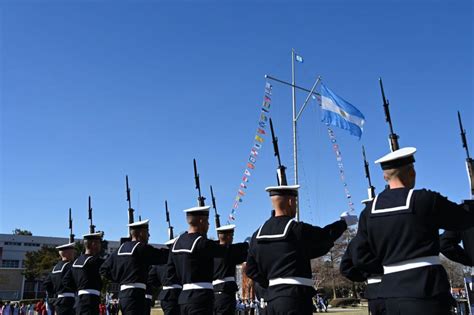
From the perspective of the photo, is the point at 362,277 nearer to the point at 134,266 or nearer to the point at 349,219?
the point at 349,219

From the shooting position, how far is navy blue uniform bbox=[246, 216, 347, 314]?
5141 mm

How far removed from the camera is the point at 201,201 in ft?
39.2

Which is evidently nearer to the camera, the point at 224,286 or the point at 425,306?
the point at 425,306

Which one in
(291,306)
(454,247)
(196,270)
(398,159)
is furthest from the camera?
(196,270)

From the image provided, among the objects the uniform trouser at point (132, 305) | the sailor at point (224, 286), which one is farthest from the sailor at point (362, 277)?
the uniform trouser at point (132, 305)

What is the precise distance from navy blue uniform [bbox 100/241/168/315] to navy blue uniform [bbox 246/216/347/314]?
3.17 metres

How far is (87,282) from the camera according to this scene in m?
9.22

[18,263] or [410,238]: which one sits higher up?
[18,263]

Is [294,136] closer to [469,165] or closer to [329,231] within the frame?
[469,165]

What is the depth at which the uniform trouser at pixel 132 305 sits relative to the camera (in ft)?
25.7

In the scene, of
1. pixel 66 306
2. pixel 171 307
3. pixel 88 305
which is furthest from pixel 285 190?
pixel 66 306

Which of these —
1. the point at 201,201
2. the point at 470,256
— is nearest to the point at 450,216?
the point at 470,256

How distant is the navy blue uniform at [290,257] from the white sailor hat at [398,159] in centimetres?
123

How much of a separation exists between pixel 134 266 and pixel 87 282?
1663 millimetres
